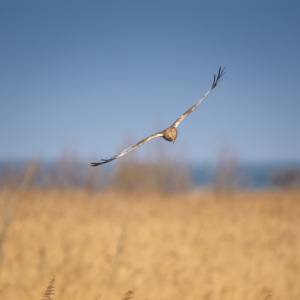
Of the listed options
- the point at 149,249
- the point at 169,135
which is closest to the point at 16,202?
the point at 169,135

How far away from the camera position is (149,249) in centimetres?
429

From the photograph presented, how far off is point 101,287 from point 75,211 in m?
3.48

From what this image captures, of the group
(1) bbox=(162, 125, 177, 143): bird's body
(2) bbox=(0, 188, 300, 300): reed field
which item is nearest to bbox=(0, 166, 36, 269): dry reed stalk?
(2) bbox=(0, 188, 300, 300): reed field

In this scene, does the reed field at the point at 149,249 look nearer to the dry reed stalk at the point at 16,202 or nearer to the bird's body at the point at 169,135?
the dry reed stalk at the point at 16,202

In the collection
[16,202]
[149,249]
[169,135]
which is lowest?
[149,249]

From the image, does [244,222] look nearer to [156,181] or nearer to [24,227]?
[24,227]

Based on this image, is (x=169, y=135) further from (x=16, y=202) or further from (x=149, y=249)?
(x=149, y=249)

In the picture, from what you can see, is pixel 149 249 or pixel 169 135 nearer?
pixel 169 135

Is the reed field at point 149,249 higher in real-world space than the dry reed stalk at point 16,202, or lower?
lower

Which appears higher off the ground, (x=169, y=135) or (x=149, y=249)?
(x=169, y=135)

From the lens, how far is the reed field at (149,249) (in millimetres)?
2916

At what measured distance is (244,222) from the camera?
6008 mm

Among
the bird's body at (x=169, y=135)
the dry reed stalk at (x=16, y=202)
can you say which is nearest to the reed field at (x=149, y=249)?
the dry reed stalk at (x=16, y=202)

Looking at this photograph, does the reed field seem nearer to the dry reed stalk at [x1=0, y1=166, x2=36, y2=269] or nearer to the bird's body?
the dry reed stalk at [x1=0, y1=166, x2=36, y2=269]
